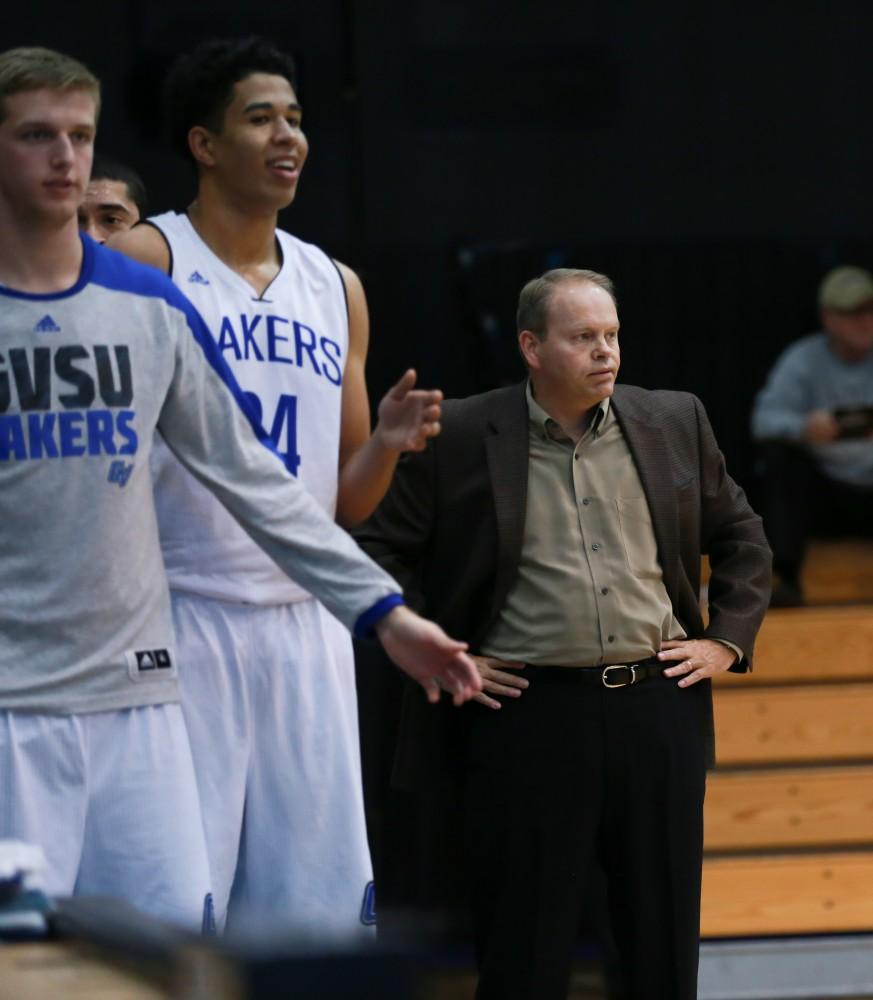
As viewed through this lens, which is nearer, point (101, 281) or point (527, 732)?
point (101, 281)

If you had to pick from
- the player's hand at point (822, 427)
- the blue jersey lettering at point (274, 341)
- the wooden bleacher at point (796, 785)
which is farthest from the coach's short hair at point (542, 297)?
the player's hand at point (822, 427)

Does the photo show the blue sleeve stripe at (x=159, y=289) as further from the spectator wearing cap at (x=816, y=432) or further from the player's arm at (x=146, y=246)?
the spectator wearing cap at (x=816, y=432)

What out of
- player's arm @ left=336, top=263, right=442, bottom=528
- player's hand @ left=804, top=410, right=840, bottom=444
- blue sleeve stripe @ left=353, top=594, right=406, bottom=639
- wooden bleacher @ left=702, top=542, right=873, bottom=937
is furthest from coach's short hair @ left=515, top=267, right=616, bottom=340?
player's hand @ left=804, top=410, right=840, bottom=444

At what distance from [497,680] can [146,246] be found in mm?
1096

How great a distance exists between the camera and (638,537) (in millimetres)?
3900

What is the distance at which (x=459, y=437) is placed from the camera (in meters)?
3.99

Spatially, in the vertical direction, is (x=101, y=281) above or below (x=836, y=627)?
above

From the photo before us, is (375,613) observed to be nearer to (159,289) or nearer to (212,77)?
(159,289)

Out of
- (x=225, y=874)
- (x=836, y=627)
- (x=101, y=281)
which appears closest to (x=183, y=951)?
(x=101, y=281)

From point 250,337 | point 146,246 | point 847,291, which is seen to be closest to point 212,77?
point 146,246

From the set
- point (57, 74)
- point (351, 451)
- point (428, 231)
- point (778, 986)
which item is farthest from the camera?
point (428, 231)

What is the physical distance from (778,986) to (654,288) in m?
3.07

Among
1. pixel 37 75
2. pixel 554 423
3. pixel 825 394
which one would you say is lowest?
pixel 825 394

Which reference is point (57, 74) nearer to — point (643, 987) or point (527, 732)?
point (527, 732)
